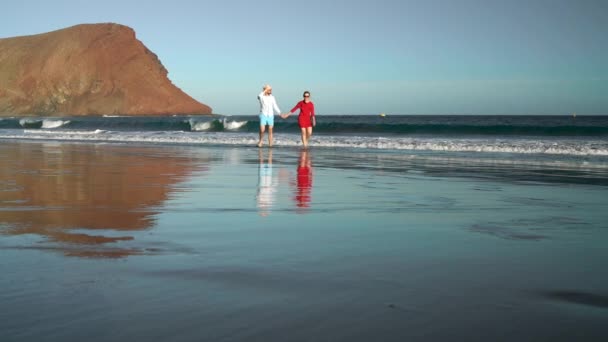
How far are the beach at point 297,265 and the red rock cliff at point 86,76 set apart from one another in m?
140

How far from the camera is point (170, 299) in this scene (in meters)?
2.65

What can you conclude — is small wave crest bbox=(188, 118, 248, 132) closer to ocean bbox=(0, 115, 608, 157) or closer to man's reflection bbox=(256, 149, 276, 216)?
ocean bbox=(0, 115, 608, 157)

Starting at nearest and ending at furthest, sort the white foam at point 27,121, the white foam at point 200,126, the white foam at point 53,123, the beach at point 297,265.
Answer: the beach at point 297,265 < the white foam at point 200,126 < the white foam at point 53,123 < the white foam at point 27,121

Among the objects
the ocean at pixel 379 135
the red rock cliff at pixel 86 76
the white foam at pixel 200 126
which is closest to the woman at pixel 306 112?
the ocean at pixel 379 135

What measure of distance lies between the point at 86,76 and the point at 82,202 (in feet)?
487

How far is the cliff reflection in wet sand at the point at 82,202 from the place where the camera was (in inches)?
159

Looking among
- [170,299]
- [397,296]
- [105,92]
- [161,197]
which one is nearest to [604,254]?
[397,296]

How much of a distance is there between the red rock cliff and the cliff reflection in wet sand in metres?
136

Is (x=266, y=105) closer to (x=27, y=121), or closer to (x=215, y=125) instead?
(x=215, y=125)

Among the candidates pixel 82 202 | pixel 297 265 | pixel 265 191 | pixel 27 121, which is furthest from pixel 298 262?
pixel 27 121

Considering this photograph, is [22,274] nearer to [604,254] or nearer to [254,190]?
[604,254]

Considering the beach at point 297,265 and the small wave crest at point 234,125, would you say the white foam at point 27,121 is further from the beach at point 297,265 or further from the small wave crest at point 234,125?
the beach at point 297,265

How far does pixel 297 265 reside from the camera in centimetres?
338

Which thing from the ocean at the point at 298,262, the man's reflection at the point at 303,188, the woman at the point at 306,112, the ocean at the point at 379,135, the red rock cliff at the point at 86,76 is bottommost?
the man's reflection at the point at 303,188
